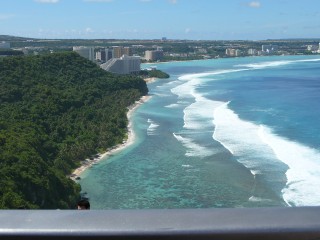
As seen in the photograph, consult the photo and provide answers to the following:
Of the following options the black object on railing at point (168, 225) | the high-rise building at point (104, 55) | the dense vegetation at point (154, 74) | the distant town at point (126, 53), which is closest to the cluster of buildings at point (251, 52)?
the distant town at point (126, 53)

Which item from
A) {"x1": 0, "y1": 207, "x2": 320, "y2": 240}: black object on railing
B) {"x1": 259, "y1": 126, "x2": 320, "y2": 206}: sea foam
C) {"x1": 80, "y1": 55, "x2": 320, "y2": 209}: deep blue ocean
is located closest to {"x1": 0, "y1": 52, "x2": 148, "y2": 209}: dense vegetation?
{"x1": 80, "y1": 55, "x2": 320, "y2": 209}: deep blue ocean

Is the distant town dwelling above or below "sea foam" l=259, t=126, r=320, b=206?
above

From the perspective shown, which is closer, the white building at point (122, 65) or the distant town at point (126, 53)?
the white building at point (122, 65)

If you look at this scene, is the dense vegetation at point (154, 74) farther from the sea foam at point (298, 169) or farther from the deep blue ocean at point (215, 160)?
the sea foam at point (298, 169)

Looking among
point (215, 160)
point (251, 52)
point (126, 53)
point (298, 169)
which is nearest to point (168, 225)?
point (298, 169)

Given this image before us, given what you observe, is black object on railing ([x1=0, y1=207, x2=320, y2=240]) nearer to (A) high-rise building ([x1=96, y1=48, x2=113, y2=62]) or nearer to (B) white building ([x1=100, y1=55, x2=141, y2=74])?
(B) white building ([x1=100, y1=55, x2=141, y2=74])

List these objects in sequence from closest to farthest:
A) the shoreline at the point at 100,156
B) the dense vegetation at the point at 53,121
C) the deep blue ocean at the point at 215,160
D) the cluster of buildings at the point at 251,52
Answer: the dense vegetation at the point at 53,121 < the deep blue ocean at the point at 215,160 < the shoreline at the point at 100,156 < the cluster of buildings at the point at 251,52

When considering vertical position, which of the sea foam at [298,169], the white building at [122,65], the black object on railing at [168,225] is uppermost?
the black object on railing at [168,225]
